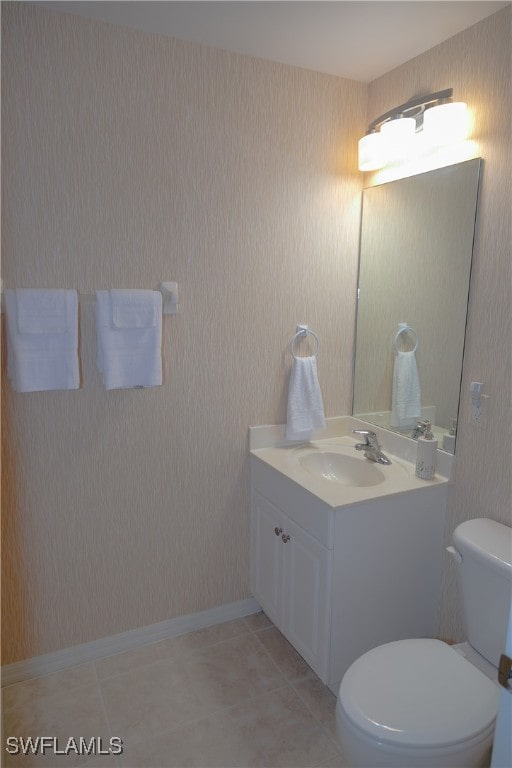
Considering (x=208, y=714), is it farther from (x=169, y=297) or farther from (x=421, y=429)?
(x=169, y=297)

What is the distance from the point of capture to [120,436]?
6.54ft

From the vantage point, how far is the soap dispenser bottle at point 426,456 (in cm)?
188

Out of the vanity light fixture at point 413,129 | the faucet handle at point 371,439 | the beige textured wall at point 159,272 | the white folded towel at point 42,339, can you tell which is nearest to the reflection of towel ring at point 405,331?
the beige textured wall at point 159,272

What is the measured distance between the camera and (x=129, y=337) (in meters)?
1.85

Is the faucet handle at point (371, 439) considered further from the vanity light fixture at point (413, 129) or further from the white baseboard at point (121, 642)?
the vanity light fixture at point (413, 129)

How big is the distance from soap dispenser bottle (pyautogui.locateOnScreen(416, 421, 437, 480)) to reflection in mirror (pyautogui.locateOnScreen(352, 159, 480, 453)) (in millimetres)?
63

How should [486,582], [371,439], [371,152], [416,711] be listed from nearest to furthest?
[416,711], [486,582], [371,152], [371,439]

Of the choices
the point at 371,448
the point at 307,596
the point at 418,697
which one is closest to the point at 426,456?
the point at 371,448

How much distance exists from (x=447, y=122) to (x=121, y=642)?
2.38 metres

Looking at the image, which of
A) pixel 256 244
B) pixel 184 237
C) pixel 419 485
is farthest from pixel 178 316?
pixel 419 485

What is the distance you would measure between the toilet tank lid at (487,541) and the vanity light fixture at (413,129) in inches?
52.6

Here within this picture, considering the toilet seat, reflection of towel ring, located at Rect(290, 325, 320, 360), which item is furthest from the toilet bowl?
reflection of towel ring, located at Rect(290, 325, 320, 360)

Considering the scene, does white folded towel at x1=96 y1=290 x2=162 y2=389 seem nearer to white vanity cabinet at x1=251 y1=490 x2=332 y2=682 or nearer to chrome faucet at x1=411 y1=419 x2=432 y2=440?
white vanity cabinet at x1=251 y1=490 x2=332 y2=682

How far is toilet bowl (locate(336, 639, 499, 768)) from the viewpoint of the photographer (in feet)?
4.06
